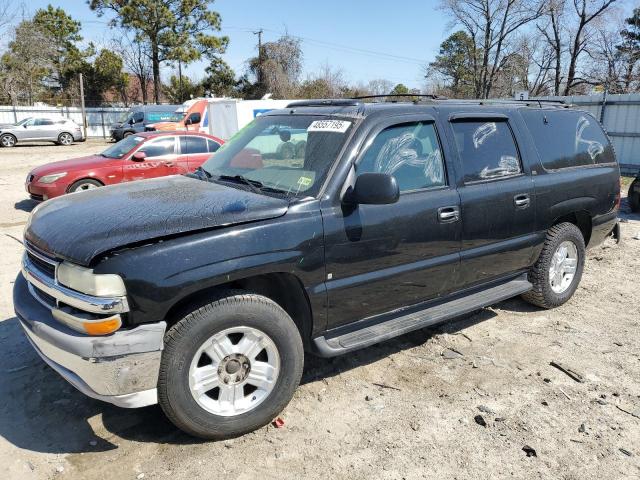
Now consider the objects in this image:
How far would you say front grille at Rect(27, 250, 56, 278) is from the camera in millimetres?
2857

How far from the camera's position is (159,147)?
10.4 meters

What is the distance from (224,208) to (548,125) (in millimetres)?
3274

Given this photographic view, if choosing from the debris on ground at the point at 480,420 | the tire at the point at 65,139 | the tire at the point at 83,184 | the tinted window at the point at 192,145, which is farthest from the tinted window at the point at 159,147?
the tire at the point at 65,139

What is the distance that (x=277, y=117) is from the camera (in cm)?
406

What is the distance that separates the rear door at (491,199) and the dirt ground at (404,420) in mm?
711

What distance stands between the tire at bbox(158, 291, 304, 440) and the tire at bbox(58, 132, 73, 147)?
2854cm

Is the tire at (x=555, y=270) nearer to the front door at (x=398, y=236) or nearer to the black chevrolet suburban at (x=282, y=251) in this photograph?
the black chevrolet suburban at (x=282, y=251)

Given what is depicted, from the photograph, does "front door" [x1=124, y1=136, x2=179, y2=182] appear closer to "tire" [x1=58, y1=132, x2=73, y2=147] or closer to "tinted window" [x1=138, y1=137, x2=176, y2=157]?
"tinted window" [x1=138, y1=137, x2=176, y2=157]

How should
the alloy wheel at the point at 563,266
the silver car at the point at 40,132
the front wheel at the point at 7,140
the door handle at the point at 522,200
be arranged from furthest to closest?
1. the silver car at the point at 40,132
2. the front wheel at the point at 7,140
3. the alloy wheel at the point at 563,266
4. the door handle at the point at 522,200

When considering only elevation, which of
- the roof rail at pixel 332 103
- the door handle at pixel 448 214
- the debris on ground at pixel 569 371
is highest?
the roof rail at pixel 332 103

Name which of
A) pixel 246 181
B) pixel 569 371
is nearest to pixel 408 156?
pixel 246 181

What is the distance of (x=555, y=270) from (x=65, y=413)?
4219mm

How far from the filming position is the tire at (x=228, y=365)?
8.82 ft

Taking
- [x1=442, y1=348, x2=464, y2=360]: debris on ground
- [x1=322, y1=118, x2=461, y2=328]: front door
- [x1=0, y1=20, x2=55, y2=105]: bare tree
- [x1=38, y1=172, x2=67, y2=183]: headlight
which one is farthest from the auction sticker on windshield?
[x1=0, y1=20, x2=55, y2=105]: bare tree
